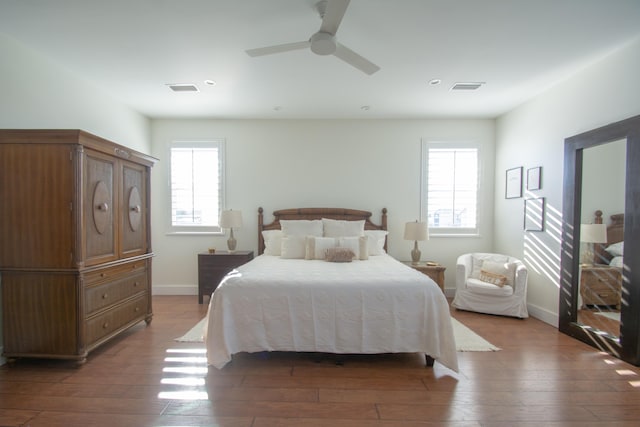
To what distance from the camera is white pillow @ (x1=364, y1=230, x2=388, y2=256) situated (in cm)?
418

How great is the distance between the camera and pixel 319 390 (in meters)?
2.21

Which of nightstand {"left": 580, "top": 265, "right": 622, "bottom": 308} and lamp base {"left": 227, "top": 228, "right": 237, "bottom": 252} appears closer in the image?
nightstand {"left": 580, "top": 265, "right": 622, "bottom": 308}

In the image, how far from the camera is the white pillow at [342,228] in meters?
4.31

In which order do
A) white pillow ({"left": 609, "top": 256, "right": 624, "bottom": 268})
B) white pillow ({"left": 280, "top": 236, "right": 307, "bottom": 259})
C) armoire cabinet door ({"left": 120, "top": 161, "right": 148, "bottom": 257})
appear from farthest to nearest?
white pillow ({"left": 280, "top": 236, "right": 307, "bottom": 259}), armoire cabinet door ({"left": 120, "top": 161, "right": 148, "bottom": 257}), white pillow ({"left": 609, "top": 256, "right": 624, "bottom": 268})

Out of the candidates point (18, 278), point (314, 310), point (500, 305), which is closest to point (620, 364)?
point (500, 305)

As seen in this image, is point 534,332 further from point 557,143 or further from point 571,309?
point 557,143

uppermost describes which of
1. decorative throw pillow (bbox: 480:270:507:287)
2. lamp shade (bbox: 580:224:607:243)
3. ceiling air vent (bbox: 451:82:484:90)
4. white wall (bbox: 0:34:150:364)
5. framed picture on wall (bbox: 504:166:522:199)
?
ceiling air vent (bbox: 451:82:484:90)

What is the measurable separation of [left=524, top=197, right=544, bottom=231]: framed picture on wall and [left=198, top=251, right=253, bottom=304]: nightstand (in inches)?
153

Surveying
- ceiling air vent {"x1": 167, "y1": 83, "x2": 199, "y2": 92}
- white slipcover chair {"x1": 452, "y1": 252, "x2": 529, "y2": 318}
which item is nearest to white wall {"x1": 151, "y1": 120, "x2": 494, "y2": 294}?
white slipcover chair {"x1": 452, "y1": 252, "x2": 529, "y2": 318}

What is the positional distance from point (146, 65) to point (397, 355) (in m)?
3.72

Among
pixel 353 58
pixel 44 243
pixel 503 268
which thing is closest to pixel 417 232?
pixel 503 268

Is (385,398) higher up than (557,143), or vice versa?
(557,143)

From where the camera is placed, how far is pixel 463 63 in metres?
3.08

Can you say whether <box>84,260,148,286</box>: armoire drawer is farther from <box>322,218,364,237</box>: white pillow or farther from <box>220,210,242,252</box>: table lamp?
<box>322,218,364,237</box>: white pillow
